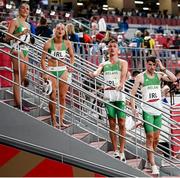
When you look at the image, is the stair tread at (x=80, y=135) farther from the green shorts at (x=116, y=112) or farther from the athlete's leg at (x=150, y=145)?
the athlete's leg at (x=150, y=145)

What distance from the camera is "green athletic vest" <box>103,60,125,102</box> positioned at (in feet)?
23.4

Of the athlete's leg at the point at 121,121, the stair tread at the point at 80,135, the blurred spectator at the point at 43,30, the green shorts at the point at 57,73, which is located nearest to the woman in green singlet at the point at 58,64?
the green shorts at the point at 57,73

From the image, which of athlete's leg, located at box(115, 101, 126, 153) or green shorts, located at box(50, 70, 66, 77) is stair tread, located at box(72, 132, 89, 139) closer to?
athlete's leg, located at box(115, 101, 126, 153)

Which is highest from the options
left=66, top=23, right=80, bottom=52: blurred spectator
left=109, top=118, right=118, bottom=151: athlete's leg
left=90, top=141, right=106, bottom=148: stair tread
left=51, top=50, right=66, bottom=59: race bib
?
left=51, top=50, right=66, bottom=59: race bib

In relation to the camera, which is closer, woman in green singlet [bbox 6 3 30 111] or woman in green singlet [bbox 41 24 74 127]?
woman in green singlet [bbox 6 3 30 111]

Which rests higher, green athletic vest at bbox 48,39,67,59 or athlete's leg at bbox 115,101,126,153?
green athletic vest at bbox 48,39,67,59

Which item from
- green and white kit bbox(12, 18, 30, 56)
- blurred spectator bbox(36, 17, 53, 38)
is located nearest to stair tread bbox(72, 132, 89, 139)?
green and white kit bbox(12, 18, 30, 56)

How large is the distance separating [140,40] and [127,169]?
11872 mm

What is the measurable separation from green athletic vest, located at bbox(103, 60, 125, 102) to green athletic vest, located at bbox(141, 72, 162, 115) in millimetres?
480

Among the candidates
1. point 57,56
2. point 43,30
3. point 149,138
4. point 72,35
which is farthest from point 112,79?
point 72,35

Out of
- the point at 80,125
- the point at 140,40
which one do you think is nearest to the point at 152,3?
the point at 140,40

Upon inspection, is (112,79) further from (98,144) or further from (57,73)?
(98,144)

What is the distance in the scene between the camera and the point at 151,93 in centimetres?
755

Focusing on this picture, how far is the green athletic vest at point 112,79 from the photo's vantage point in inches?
281
